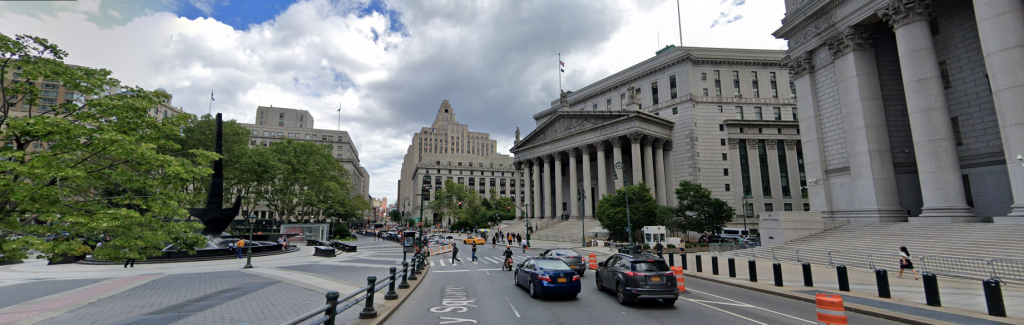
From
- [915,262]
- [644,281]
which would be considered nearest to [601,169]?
[915,262]

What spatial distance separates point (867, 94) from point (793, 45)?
7.78 meters

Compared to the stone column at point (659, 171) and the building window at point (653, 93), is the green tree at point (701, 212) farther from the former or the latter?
the building window at point (653, 93)

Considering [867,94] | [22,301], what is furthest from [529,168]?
[22,301]

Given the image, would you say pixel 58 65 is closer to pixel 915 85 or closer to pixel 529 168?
pixel 915 85

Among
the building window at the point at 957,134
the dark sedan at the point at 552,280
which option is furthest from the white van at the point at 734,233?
the dark sedan at the point at 552,280

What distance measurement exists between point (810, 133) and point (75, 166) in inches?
1580

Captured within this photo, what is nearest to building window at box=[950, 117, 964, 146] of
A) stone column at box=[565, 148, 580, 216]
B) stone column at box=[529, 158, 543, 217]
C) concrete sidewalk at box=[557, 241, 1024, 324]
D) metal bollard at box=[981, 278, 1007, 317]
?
concrete sidewalk at box=[557, 241, 1024, 324]

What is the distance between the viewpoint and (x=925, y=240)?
2059cm

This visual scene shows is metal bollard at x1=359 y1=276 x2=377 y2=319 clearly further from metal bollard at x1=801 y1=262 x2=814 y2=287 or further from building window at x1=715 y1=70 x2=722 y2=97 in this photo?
building window at x1=715 y1=70 x2=722 y2=97

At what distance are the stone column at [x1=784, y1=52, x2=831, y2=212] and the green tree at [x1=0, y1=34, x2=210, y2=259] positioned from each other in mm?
36809

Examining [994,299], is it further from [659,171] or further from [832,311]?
[659,171]

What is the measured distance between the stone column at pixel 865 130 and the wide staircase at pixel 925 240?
6.37 feet

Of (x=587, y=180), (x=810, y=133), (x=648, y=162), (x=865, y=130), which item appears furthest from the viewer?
(x=587, y=180)

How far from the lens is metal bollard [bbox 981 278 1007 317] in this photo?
9.42 metres
